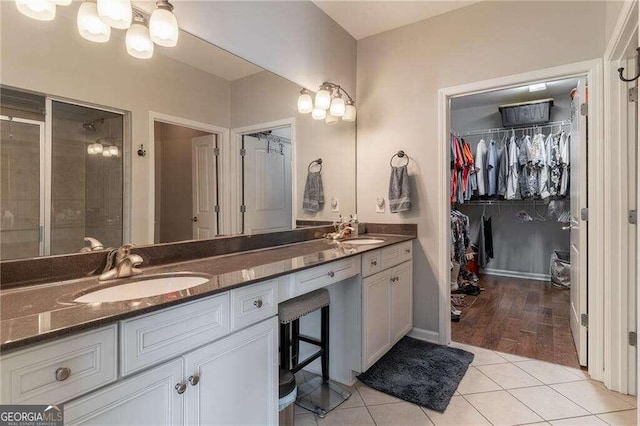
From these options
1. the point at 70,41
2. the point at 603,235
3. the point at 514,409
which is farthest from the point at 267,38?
the point at 514,409

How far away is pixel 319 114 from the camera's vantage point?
101 inches

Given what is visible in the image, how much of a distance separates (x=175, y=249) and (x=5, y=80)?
0.87 meters

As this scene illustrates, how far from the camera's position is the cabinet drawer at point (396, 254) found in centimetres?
221

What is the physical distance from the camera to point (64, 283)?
3.79 feet

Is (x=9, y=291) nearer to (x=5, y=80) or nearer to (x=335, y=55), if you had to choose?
(x=5, y=80)

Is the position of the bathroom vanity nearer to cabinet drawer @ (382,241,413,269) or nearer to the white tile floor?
cabinet drawer @ (382,241,413,269)

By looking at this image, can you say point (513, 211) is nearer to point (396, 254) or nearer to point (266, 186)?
point (396, 254)

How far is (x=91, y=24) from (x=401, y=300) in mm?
2382

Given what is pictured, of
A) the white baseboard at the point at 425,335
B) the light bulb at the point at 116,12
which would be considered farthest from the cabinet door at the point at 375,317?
the light bulb at the point at 116,12

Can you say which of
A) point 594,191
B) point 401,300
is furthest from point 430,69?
point 401,300

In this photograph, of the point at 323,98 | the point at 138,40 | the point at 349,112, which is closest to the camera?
the point at 138,40

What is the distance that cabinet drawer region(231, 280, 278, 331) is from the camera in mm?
1155

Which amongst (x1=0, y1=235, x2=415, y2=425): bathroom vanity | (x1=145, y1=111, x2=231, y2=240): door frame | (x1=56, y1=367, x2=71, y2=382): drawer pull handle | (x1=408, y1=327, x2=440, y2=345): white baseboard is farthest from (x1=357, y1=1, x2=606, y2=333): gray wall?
(x1=56, y1=367, x2=71, y2=382): drawer pull handle

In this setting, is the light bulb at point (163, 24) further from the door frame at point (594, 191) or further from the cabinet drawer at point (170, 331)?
the door frame at point (594, 191)
